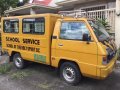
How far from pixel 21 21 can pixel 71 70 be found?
9.83 ft

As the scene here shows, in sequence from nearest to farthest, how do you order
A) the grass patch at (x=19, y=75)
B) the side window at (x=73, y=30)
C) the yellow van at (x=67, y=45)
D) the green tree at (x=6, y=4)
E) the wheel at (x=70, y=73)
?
the yellow van at (x=67, y=45), the side window at (x=73, y=30), the wheel at (x=70, y=73), the grass patch at (x=19, y=75), the green tree at (x=6, y=4)

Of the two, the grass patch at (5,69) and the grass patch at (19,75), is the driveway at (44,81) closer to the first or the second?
the grass patch at (19,75)

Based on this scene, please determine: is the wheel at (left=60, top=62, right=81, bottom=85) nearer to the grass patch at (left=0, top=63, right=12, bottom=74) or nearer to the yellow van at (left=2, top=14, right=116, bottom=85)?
the yellow van at (left=2, top=14, right=116, bottom=85)

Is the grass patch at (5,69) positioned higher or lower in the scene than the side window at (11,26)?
lower

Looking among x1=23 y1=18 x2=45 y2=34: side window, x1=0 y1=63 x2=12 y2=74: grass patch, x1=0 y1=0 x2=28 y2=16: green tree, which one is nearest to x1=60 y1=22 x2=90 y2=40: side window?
x1=23 y1=18 x2=45 y2=34: side window

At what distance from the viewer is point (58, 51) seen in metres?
6.79

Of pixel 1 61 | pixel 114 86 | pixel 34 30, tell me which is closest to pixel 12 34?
pixel 34 30

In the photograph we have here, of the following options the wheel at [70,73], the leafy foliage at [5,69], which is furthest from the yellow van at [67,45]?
the leafy foliage at [5,69]

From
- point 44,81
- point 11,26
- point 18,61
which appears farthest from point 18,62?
point 44,81

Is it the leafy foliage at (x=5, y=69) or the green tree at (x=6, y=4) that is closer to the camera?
the leafy foliage at (x=5, y=69)

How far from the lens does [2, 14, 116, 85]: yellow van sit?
594 cm

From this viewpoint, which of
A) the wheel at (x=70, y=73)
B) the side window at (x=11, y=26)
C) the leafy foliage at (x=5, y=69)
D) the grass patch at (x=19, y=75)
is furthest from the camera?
the side window at (x=11, y=26)

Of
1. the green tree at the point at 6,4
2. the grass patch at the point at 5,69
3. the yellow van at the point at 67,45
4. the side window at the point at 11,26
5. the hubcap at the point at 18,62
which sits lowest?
the grass patch at the point at 5,69

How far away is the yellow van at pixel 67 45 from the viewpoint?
594 centimetres
